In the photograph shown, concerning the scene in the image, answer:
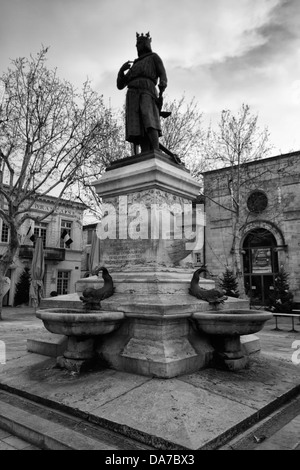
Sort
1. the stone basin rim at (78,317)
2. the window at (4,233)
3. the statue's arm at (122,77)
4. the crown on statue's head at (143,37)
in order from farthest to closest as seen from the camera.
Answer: the window at (4,233)
the crown on statue's head at (143,37)
the statue's arm at (122,77)
the stone basin rim at (78,317)

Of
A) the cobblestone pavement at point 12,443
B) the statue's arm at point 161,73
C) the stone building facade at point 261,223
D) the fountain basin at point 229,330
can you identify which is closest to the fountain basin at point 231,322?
the fountain basin at point 229,330

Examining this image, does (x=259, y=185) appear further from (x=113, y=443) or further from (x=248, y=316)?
(x=113, y=443)

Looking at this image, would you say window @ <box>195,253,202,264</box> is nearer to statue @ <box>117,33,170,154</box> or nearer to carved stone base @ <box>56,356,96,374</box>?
statue @ <box>117,33,170,154</box>

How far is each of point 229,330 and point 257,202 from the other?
21084mm

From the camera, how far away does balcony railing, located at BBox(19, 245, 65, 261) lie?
28.5m

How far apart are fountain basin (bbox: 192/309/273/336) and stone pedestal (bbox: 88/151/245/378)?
26 centimetres


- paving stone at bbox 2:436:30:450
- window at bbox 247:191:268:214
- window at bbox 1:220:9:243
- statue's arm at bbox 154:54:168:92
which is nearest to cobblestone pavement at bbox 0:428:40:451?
paving stone at bbox 2:436:30:450

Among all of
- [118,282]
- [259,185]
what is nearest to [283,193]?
[259,185]

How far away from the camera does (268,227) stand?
22547mm

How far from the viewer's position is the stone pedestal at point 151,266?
12.2 feet

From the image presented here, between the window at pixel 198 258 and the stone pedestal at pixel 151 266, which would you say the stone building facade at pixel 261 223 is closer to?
the window at pixel 198 258

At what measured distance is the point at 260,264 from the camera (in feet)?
75.6

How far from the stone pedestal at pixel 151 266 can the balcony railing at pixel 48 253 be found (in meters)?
25.0

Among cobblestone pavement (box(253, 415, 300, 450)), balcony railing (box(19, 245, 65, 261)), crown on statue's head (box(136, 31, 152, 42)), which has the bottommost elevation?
cobblestone pavement (box(253, 415, 300, 450))
